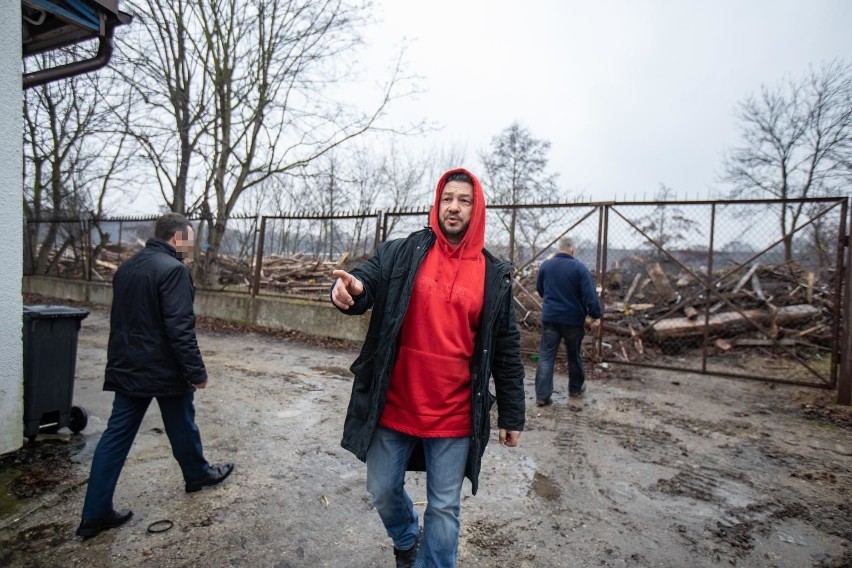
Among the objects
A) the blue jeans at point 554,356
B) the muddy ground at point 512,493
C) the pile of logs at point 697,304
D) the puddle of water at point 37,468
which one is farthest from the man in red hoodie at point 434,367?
the pile of logs at point 697,304

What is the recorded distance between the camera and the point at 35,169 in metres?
15.4

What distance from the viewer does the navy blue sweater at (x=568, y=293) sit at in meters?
5.57

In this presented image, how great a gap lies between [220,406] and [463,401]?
12.5 feet

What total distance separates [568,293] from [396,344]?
13.2 feet

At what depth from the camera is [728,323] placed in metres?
8.57

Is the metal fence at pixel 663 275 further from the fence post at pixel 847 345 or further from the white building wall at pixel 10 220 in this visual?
the white building wall at pixel 10 220

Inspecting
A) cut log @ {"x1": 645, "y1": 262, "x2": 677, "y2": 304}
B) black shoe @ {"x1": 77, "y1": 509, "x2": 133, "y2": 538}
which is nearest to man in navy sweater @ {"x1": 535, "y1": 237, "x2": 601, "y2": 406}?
A: black shoe @ {"x1": 77, "y1": 509, "x2": 133, "y2": 538}

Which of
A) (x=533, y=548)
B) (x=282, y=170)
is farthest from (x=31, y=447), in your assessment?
(x=282, y=170)

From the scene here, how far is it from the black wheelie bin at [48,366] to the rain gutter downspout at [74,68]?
193 centimetres

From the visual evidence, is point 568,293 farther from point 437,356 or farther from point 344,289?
point 344,289

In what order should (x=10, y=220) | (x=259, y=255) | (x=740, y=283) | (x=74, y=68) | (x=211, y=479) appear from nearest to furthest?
(x=211, y=479) → (x=10, y=220) → (x=74, y=68) → (x=740, y=283) → (x=259, y=255)

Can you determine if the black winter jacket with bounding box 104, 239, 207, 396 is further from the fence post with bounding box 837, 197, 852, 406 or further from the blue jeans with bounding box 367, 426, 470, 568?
the fence post with bounding box 837, 197, 852, 406

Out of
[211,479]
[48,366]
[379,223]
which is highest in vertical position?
[379,223]

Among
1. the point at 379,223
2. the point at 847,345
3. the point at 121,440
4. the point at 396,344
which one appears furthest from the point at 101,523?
the point at 847,345
